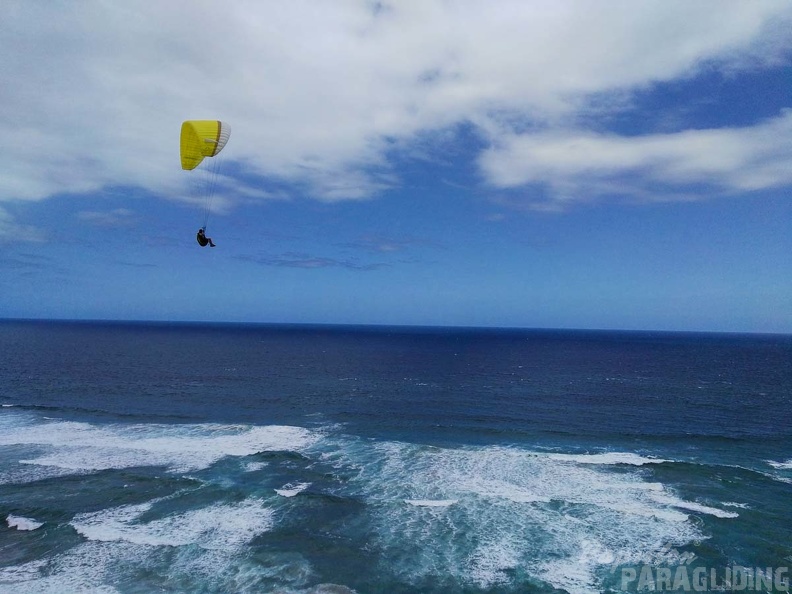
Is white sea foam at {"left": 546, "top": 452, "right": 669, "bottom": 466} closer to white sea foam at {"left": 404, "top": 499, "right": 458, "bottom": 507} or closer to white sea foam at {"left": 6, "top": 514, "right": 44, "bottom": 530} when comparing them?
white sea foam at {"left": 404, "top": 499, "right": 458, "bottom": 507}

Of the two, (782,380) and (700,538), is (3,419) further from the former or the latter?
(782,380)

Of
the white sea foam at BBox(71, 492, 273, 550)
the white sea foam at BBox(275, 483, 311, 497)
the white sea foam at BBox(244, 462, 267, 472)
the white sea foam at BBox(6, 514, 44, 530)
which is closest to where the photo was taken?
the white sea foam at BBox(71, 492, 273, 550)

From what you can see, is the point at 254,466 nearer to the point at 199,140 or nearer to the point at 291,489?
the point at 291,489

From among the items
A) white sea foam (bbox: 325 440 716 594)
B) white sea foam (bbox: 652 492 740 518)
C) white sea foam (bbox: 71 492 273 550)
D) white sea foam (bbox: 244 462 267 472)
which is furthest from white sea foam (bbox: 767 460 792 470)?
white sea foam (bbox: 244 462 267 472)

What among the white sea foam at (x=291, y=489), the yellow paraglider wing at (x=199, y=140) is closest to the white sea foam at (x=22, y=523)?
the white sea foam at (x=291, y=489)

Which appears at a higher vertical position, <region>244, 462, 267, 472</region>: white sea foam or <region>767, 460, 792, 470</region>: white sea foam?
<region>767, 460, 792, 470</region>: white sea foam
